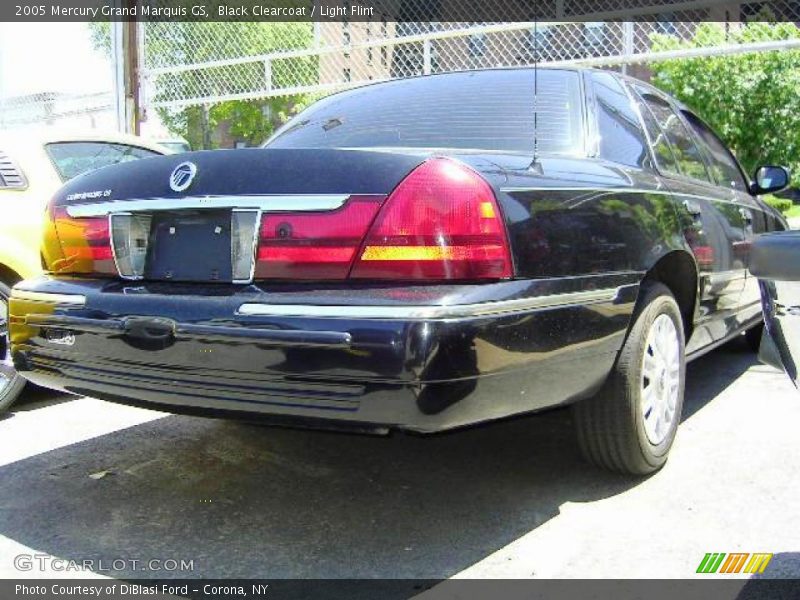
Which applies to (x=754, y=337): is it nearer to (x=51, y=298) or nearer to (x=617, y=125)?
(x=617, y=125)

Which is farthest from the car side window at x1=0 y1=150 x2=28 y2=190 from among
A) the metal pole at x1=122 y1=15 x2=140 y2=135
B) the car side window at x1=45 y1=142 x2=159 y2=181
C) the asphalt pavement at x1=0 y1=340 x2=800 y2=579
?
the metal pole at x1=122 y1=15 x2=140 y2=135

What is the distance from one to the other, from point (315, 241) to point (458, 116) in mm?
1173

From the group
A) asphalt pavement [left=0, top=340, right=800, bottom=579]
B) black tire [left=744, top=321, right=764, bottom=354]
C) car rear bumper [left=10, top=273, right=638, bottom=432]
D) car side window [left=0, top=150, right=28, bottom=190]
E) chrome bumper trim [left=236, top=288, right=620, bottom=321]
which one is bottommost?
black tire [left=744, top=321, right=764, bottom=354]

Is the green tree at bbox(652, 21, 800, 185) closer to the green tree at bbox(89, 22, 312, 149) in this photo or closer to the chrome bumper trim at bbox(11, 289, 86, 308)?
the green tree at bbox(89, 22, 312, 149)

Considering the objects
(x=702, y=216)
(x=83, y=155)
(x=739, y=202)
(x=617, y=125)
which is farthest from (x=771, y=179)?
(x=83, y=155)

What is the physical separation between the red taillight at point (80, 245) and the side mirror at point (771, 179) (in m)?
3.80

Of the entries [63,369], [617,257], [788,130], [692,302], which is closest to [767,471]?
[692,302]

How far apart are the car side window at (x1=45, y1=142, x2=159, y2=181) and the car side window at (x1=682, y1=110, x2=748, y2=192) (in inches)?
120

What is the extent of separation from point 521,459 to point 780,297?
1656 mm

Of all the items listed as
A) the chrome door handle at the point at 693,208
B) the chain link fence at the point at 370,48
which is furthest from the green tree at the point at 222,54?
the chrome door handle at the point at 693,208

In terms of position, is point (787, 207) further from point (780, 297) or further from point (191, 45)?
point (780, 297)

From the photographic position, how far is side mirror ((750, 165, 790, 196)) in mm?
4762

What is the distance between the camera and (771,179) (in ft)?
15.6

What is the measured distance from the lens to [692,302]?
11.4 ft
